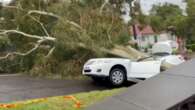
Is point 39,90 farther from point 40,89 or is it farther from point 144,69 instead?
point 144,69

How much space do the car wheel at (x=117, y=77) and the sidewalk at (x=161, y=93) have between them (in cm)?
711

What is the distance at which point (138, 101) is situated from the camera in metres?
2.74

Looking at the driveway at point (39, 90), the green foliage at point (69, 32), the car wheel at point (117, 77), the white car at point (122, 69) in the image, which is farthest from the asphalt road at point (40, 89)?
the green foliage at point (69, 32)

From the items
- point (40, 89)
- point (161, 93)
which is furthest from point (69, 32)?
point (161, 93)

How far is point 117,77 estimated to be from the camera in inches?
412

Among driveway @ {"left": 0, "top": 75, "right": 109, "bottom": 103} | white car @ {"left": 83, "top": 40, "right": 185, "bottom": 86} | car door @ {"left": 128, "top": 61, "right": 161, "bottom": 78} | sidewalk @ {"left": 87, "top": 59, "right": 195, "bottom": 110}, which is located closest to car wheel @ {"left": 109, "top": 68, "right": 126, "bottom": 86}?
white car @ {"left": 83, "top": 40, "right": 185, "bottom": 86}

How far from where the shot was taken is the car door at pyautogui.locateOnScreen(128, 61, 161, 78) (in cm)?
1020

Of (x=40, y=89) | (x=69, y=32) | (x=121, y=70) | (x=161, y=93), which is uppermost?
(x=69, y=32)

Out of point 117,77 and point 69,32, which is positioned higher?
point 69,32

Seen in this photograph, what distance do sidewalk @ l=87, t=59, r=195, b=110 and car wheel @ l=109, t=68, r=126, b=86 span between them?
7.11 m

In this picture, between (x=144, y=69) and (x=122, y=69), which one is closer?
(x=144, y=69)

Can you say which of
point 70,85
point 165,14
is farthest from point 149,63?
point 165,14

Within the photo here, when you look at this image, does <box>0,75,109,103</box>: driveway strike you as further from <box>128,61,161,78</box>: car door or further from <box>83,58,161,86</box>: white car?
<box>128,61,161,78</box>: car door

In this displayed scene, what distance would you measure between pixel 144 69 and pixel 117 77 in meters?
0.90
